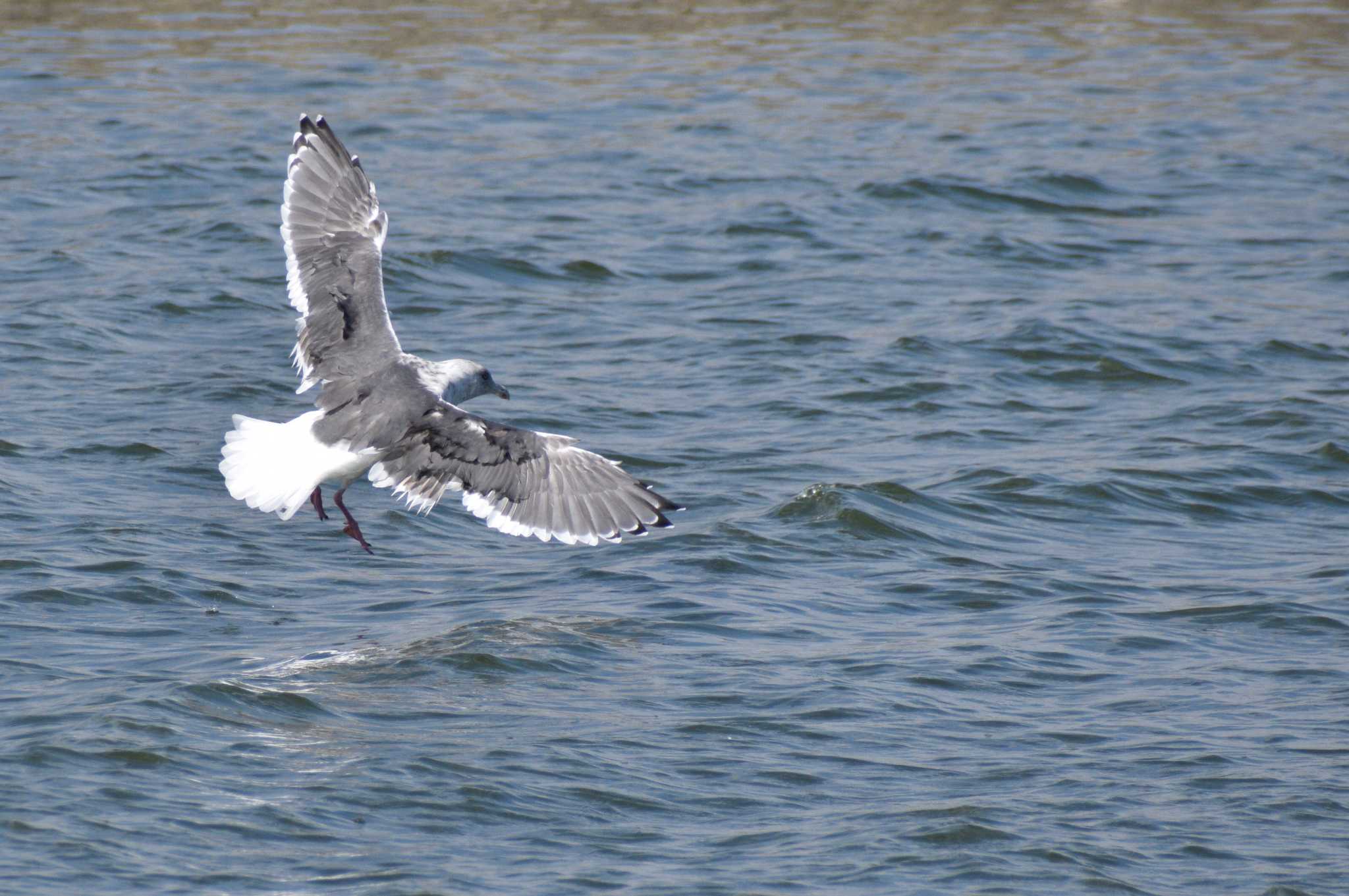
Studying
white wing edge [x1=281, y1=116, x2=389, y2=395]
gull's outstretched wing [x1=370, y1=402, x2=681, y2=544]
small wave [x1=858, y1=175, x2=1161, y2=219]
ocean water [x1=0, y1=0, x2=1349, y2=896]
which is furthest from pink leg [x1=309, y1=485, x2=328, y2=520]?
small wave [x1=858, y1=175, x2=1161, y2=219]

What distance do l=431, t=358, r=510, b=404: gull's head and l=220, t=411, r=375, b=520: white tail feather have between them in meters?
0.66

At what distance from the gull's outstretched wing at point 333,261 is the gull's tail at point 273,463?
0.47m

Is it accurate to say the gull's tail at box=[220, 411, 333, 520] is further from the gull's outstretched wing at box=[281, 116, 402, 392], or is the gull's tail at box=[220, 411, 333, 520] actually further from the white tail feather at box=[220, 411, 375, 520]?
the gull's outstretched wing at box=[281, 116, 402, 392]

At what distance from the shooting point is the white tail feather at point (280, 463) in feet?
26.2

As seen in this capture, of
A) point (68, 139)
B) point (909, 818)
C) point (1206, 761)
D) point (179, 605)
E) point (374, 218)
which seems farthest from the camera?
point (68, 139)

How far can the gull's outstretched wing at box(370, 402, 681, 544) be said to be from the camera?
8.10 m

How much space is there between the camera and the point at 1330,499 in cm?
1045

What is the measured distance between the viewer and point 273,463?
813cm

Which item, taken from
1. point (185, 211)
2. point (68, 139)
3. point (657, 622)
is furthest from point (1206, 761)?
point (68, 139)

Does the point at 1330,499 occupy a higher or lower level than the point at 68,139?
lower

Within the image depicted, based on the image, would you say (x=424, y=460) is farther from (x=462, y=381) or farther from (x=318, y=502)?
(x=318, y=502)

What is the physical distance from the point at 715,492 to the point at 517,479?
2193 millimetres

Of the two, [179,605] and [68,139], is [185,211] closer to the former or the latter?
[68,139]

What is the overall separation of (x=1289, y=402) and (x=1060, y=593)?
3626 mm
